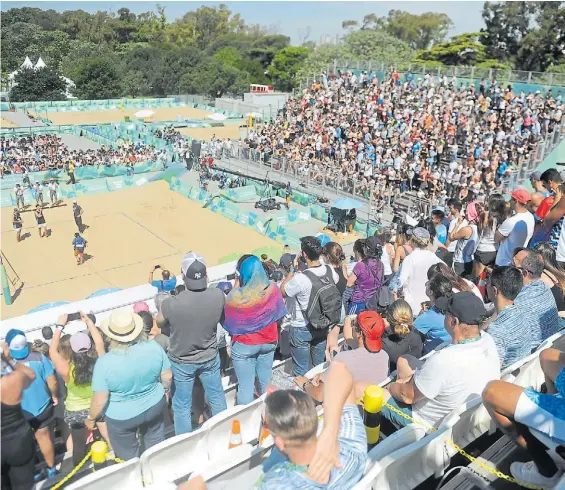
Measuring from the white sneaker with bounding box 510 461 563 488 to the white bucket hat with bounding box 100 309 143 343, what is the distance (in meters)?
2.52

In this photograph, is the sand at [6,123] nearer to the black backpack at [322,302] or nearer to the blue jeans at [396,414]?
the black backpack at [322,302]

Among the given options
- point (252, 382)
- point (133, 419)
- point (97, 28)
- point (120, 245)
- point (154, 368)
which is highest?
point (97, 28)

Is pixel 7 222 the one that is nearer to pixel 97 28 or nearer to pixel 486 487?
pixel 486 487

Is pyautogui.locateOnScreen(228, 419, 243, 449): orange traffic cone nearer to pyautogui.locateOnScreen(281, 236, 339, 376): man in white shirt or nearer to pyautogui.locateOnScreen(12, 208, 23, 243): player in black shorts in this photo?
pyautogui.locateOnScreen(281, 236, 339, 376): man in white shirt

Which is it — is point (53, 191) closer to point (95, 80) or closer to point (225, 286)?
point (225, 286)

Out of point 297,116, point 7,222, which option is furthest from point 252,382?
point 297,116

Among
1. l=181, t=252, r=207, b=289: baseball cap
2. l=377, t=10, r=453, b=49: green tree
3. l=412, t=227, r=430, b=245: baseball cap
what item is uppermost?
l=377, t=10, r=453, b=49: green tree

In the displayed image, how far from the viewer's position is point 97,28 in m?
74.7

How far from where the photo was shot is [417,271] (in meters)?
6.00

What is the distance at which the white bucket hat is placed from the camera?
351cm

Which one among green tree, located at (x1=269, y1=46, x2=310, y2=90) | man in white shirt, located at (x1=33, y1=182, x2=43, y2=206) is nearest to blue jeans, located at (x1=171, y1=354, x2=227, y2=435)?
man in white shirt, located at (x1=33, y1=182, x2=43, y2=206)

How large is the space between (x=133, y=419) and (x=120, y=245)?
14.9 metres

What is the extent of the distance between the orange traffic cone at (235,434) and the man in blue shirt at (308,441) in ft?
3.32

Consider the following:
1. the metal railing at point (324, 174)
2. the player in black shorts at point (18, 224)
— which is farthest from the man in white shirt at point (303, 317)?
the player in black shorts at point (18, 224)
